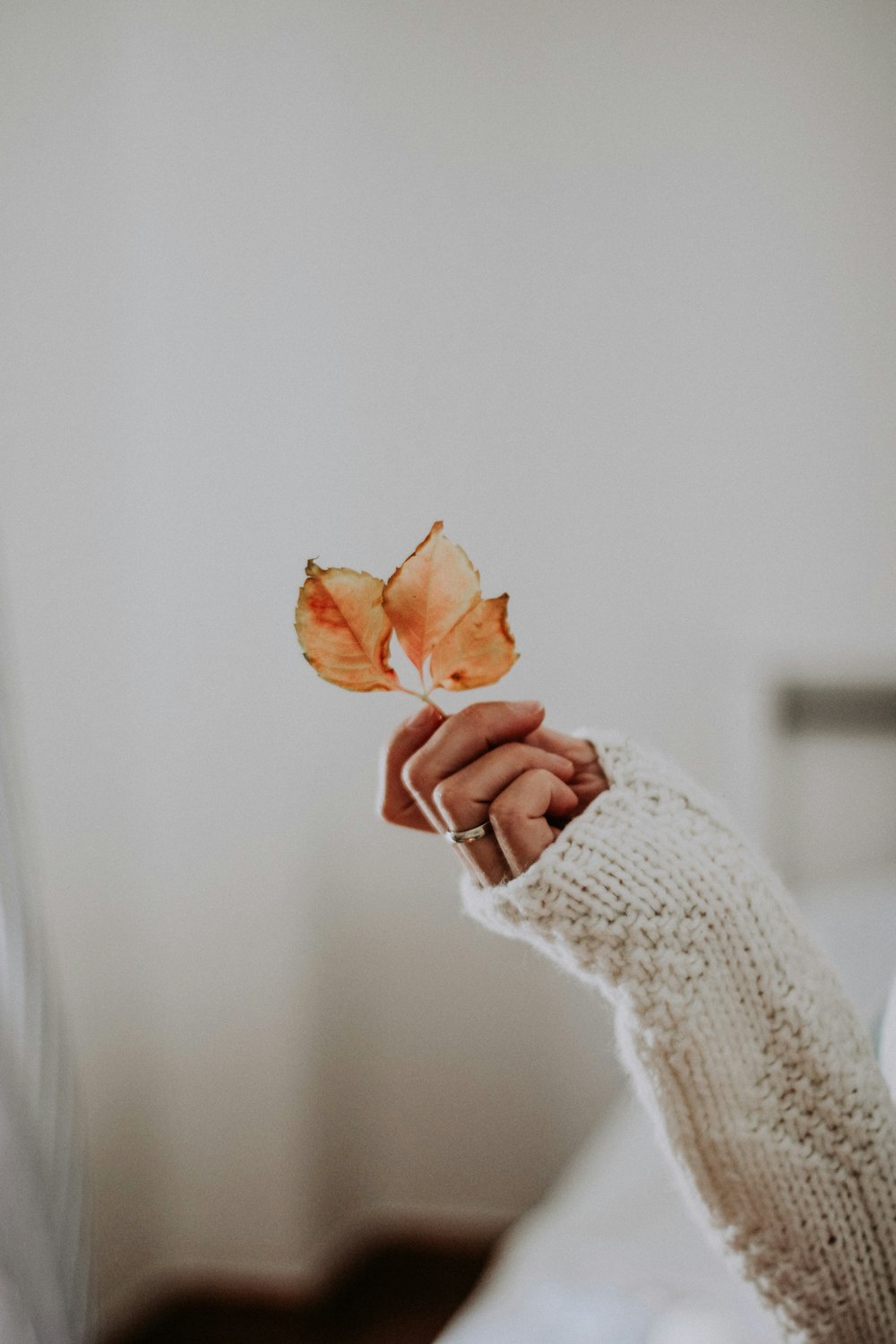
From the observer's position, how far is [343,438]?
1.57 meters

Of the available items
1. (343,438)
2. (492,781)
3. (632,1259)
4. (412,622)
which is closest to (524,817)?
(492,781)

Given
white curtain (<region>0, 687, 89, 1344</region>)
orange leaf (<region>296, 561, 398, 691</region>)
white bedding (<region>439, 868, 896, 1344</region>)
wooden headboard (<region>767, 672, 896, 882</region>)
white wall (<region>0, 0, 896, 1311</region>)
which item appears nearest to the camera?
orange leaf (<region>296, 561, 398, 691</region>)

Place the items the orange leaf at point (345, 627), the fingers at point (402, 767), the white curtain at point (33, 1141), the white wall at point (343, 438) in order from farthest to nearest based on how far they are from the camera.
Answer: the white wall at point (343, 438) < the white curtain at point (33, 1141) < the fingers at point (402, 767) < the orange leaf at point (345, 627)

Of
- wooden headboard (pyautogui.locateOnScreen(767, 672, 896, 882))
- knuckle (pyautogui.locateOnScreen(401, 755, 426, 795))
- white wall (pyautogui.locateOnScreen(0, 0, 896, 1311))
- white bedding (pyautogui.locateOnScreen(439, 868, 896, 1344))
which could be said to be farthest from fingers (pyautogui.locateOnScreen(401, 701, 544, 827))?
wooden headboard (pyautogui.locateOnScreen(767, 672, 896, 882))

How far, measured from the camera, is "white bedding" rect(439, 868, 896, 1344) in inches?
29.2

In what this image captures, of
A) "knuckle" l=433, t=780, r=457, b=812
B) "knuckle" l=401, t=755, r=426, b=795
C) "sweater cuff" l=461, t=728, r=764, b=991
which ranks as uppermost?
"knuckle" l=401, t=755, r=426, b=795

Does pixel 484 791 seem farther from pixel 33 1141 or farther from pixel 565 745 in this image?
pixel 33 1141

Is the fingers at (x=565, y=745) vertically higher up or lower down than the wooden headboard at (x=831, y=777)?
higher up

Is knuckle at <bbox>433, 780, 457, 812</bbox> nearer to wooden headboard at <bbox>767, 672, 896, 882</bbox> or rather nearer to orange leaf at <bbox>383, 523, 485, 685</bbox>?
orange leaf at <bbox>383, 523, 485, 685</bbox>

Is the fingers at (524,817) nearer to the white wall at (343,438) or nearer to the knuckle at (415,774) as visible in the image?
the knuckle at (415,774)

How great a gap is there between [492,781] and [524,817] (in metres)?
0.03

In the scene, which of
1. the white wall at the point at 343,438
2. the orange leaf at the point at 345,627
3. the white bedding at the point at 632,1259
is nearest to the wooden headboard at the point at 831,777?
the white wall at the point at 343,438

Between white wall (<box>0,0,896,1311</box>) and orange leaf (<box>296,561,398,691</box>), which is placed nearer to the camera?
orange leaf (<box>296,561,398,691</box>)

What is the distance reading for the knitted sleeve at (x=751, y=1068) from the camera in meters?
0.60
